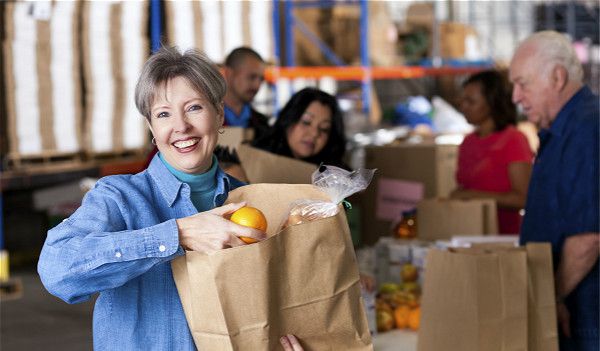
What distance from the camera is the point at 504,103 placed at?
182 inches

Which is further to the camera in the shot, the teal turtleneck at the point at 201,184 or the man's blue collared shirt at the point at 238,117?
the man's blue collared shirt at the point at 238,117

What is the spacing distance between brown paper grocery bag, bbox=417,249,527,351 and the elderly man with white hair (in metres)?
0.27

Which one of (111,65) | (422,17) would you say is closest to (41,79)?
(111,65)

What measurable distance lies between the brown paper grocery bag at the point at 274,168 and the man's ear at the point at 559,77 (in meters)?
0.83

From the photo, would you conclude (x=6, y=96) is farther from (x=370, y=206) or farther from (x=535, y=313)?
(x=535, y=313)

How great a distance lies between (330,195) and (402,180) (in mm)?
4534

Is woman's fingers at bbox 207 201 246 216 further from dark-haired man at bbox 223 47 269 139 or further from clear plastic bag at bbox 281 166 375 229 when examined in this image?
dark-haired man at bbox 223 47 269 139

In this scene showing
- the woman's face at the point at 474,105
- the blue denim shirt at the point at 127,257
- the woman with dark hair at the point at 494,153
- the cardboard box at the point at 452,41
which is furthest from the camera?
the cardboard box at the point at 452,41

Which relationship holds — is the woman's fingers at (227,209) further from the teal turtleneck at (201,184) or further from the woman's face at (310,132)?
the woman's face at (310,132)

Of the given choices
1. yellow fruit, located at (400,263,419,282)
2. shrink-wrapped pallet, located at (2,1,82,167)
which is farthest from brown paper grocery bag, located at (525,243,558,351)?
shrink-wrapped pallet, located at (2,1,82,167)

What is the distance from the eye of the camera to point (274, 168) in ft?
9.68

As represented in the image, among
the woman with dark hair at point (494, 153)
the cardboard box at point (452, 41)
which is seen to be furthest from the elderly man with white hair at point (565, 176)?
the cardboard box at point (452, 41)

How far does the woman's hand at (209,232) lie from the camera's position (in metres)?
1.75

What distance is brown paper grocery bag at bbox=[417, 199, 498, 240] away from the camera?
4.00m
